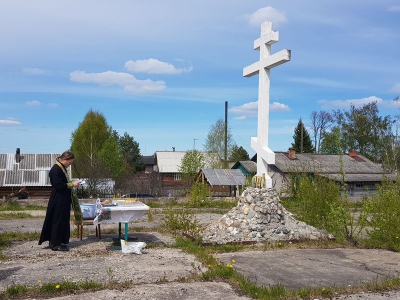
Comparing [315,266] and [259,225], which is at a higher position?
[259,225]

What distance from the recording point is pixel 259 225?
912 cm

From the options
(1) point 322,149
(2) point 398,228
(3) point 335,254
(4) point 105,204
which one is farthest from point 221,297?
(1) point 322,149

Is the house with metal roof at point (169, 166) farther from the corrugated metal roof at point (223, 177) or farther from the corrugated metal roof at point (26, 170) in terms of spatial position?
the corrugated metal roof at point (223, 177)

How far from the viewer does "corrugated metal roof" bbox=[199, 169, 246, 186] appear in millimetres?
26188

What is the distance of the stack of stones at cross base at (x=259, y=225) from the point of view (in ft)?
29.2

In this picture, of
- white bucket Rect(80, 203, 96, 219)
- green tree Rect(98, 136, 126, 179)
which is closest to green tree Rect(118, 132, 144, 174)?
green tree Rect(98, 136, 126, 179)

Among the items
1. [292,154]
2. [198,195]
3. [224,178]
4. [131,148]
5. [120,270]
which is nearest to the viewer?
[120,270]

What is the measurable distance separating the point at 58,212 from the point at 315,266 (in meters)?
4.49

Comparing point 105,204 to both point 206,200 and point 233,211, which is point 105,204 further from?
point 206,200

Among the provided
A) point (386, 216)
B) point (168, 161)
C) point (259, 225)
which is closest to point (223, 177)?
point (259, 225)

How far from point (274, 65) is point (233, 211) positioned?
323cm

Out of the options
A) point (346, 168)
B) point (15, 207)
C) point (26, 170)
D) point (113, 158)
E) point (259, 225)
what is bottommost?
point (15, 207)

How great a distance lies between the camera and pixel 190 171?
4169cm

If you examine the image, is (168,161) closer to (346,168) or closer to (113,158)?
(113,158)
